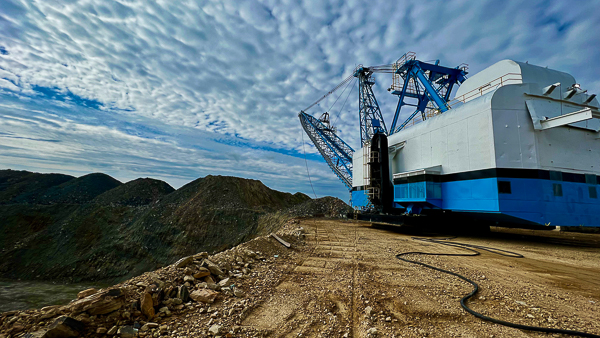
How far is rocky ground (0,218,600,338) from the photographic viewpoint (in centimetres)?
294

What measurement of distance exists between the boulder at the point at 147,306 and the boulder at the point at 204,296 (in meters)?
0.58

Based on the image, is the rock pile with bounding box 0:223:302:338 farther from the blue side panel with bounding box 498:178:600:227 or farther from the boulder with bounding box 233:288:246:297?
the blue side panel with bounding box 498:178:600:227

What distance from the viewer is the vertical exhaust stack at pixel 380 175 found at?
52.8ft

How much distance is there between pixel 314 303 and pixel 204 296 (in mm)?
1764

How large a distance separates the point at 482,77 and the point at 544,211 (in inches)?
328

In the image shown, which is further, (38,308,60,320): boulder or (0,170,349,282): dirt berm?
(0,170,349,282): dirt berm

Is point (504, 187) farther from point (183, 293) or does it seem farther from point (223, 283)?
point (183, 293)

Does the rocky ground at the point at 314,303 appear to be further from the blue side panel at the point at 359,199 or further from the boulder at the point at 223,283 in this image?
the blue side panel at the point at 359,199

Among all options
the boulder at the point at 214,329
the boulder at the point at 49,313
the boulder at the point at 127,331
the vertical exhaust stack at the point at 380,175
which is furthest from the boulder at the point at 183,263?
the vertical exhaust stack at the point at 380,175

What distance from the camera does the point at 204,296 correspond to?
374cm

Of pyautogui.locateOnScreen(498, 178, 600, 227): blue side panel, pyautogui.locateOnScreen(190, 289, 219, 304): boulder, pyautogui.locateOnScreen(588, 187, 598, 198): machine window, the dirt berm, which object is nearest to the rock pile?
pyautogui.locateOnScreen(190, 289, 219, 304): boulder

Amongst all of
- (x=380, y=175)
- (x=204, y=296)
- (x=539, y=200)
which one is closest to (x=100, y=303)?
(x=204, y=296)

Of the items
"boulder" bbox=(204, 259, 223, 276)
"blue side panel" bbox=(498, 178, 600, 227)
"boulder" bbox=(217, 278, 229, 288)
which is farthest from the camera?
"blue side panel" bbox=(498, 178, 600, 227)

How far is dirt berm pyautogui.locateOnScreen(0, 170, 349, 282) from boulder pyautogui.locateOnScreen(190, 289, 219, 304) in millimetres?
18694
